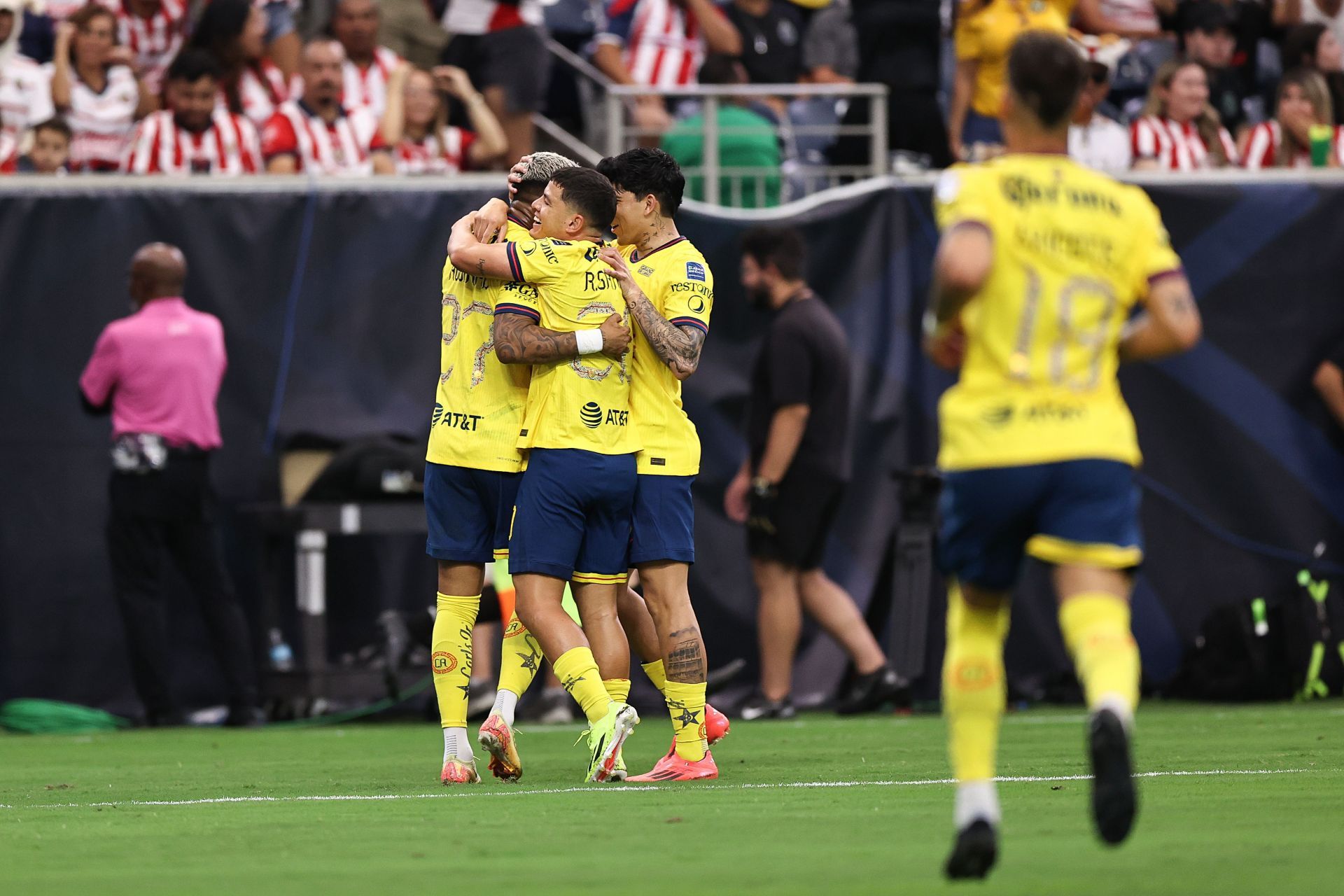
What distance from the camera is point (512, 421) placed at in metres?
7.14

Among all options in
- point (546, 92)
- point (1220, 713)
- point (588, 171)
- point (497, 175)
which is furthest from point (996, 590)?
point (546, 92)

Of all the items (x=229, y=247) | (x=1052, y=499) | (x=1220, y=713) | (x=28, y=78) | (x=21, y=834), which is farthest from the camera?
(x=28, y=78)

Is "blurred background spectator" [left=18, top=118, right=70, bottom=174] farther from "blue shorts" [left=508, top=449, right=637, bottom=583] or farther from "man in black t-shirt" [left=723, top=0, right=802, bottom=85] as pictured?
"blue shorts" [left=508, top=449, right=637, bottom=583]

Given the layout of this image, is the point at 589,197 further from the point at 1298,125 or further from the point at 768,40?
the point at 1298,125

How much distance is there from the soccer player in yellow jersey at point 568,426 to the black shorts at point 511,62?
231 inches

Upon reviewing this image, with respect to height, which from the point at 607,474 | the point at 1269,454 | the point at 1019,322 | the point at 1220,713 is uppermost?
the point at 1019,322

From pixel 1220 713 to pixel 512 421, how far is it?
4925mm

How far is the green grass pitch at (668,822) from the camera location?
448 cm

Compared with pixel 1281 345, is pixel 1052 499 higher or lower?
higher

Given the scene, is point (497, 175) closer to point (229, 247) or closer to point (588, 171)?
point (229, 247)

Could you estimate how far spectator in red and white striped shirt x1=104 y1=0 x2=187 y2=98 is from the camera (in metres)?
13.2

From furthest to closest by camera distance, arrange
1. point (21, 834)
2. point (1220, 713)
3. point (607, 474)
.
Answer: point (1220, 713) → point (607, 474) → point (21, 834)

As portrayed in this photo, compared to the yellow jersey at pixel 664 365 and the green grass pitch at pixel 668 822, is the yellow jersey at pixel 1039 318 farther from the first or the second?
the yellow jersey at pixel 664 365

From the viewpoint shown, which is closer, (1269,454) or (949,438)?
(949,438)
